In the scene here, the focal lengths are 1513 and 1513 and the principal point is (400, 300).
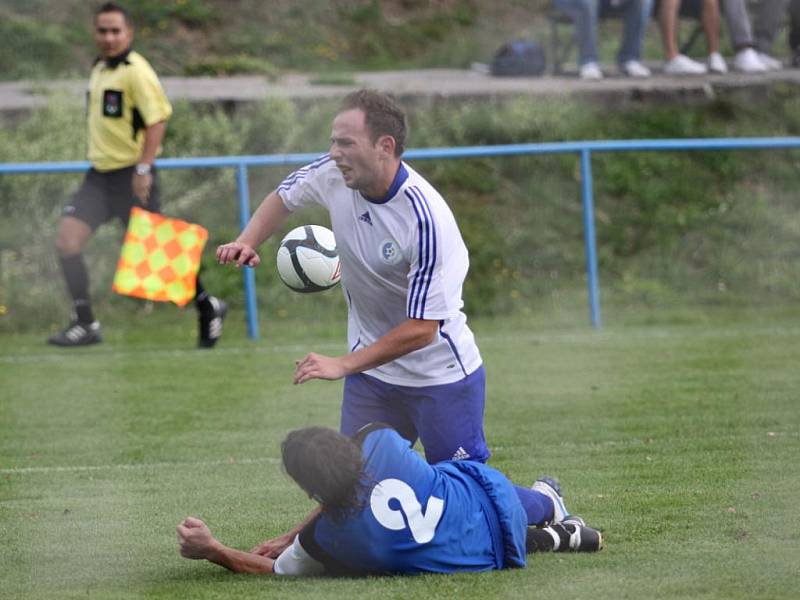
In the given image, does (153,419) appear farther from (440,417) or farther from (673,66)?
(673,66)

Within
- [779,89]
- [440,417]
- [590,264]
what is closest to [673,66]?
[779,89]

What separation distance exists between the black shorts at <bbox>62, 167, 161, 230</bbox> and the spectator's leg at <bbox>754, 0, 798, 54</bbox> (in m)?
7.54

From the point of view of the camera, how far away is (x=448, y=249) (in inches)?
206

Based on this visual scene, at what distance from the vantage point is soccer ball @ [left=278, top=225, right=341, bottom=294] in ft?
19.1

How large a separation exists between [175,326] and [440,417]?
7051 mm

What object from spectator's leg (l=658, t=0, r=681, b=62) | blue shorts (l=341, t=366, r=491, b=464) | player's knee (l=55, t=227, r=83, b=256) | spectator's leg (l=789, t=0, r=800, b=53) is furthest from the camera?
spectator's leg (l=789, t=0, r=800, b=53)

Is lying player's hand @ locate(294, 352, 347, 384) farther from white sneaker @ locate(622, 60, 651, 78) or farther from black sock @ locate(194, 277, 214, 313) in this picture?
white sneaker @ locate(622, 60, 651, 78)

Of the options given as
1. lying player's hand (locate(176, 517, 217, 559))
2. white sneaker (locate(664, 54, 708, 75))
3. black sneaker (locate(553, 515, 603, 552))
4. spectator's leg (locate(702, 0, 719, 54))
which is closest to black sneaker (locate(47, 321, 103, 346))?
lying player's hand (locate(176, 517, 217, 559))

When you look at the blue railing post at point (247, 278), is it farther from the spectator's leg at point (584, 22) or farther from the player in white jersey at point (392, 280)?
the player in white jersey at point (392, 280)

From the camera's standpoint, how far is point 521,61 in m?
15.4

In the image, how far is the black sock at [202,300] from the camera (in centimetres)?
1077

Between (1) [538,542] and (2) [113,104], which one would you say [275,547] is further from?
(2) [113,104]

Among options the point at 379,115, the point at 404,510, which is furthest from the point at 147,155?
the point at 404,510

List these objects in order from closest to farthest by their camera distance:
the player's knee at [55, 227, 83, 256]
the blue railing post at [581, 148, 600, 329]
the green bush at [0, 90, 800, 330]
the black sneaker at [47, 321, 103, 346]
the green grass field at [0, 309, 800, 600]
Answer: the green grass field at [0, 309, 800, 600] → the player's knee at [55, 227, 83, 256] → the black sneaker at [47, 321, 103, 346] → the blue railing post at [581, 148, 600, 329] → the green bush at [0, 90, 800, 330]
